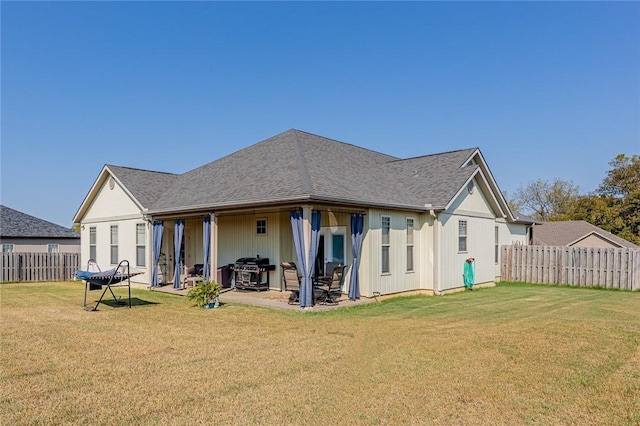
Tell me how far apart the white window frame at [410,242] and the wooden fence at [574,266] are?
23.2ft

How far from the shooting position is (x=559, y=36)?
13672 millimetres

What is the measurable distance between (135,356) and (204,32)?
41.6ft

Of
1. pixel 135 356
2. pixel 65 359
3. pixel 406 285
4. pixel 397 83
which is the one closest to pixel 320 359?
pixel 135 356

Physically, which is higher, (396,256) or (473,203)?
(473,203)

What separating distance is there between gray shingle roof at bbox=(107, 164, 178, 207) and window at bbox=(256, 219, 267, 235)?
4826 millimetres

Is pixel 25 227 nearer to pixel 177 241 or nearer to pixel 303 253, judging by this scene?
pixel 177 241

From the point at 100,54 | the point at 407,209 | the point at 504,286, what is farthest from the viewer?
the point at 504,286

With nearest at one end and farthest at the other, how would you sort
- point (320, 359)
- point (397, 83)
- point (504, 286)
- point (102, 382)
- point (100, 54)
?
point (102, 382) → point (320, 359) → point (100, 54) → point (504, 286) → point (397, 83)

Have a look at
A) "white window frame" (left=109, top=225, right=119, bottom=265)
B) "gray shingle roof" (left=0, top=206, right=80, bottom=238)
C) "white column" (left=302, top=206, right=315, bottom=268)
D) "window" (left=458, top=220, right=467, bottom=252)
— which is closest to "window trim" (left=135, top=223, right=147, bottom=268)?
"white window frame" (left=109, top=225, right=119, bottom=265)

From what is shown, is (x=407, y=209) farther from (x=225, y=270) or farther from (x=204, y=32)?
(x=204, y=32)

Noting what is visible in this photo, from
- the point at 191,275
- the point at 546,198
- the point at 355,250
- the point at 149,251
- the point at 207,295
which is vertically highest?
the point at 546,198

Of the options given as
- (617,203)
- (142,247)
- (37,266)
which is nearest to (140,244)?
(142,247)

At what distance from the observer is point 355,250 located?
11586mm

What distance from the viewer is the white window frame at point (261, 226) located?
14.1 metres
